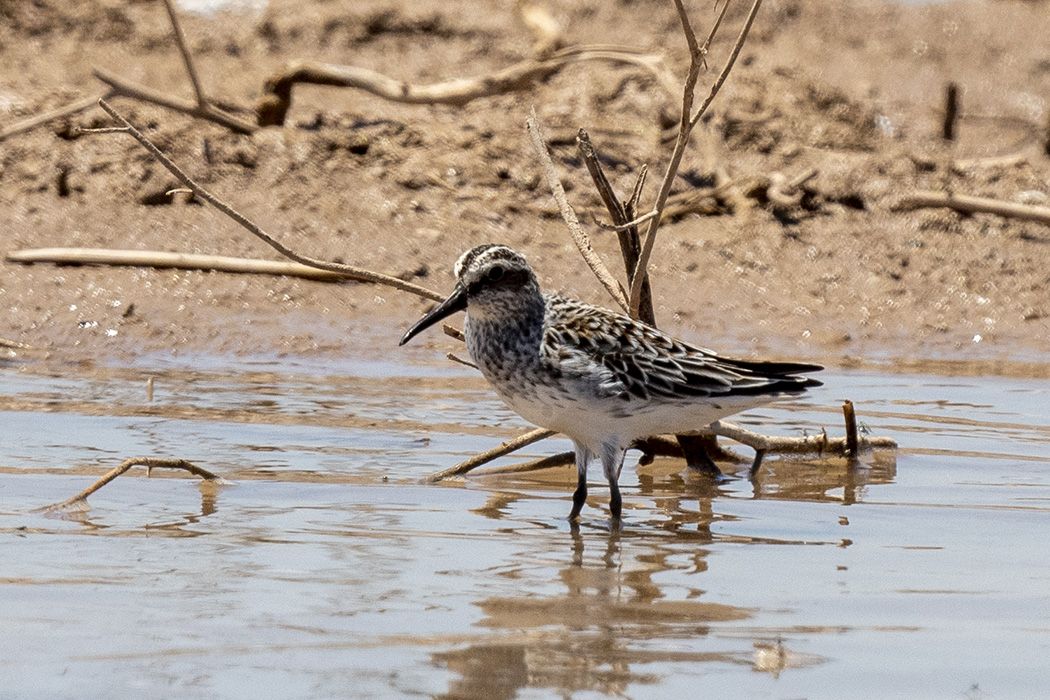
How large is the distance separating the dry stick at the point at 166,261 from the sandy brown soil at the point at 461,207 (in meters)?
0.09

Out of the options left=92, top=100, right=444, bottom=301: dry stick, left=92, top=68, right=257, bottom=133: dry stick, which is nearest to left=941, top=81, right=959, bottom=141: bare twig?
left=92, top=68, right=257, bottom=133: dry stick

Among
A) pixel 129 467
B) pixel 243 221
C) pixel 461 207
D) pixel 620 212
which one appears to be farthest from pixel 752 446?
pixel 461 207

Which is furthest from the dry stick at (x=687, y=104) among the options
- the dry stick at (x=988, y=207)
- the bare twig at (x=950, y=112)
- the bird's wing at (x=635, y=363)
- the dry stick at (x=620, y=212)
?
the bare twig at (x=950, y=112)

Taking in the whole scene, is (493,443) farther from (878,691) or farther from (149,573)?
(878,691)

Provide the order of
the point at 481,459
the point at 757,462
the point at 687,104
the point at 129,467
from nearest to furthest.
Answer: the point at 129,467, the point at 687,104, the point at 481,459, the point at 757,462

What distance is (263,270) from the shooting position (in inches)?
391

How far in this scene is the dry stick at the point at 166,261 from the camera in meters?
9.91

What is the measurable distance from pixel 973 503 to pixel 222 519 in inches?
120

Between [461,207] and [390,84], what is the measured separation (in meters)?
1.22

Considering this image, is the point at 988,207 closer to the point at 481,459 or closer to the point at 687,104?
the point at 687,104

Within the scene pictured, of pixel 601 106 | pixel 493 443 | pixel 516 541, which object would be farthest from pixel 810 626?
pixel 601 106

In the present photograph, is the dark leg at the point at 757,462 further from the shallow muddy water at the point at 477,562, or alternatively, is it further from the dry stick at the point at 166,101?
the dry stick at the point at 166,101

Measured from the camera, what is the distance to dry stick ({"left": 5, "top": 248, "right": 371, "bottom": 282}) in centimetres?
991

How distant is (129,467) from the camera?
604cm
